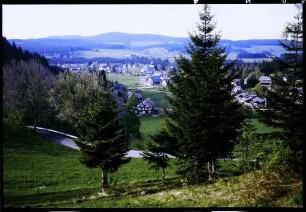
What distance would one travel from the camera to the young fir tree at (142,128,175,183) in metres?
10.2

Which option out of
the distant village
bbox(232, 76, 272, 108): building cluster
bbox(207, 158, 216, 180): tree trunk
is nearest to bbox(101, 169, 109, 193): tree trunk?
the distant village

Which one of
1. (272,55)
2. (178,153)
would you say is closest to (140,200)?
(178,153)

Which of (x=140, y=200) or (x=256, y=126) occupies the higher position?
(x=256, y=126)

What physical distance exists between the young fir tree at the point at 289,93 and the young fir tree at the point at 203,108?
40.1 inches

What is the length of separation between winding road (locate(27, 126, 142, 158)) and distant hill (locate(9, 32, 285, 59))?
213 centimetres

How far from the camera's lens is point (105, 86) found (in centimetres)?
1002

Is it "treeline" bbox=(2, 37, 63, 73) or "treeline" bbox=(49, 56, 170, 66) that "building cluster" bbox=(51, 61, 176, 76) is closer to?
"treeline" bbox=(49, 56, 170, 66)

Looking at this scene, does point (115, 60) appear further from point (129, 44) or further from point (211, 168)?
point (211, 168)

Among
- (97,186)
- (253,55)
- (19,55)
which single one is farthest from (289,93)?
(19,55)

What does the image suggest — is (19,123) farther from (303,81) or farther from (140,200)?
(303,81)

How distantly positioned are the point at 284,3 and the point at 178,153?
4.65 m

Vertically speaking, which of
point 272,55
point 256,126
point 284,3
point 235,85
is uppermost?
point 284,3

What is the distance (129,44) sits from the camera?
1023cm

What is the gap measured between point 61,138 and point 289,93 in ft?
20.5
